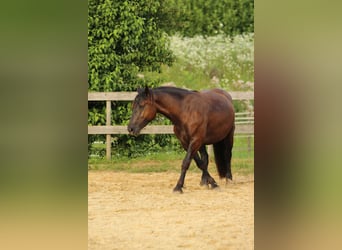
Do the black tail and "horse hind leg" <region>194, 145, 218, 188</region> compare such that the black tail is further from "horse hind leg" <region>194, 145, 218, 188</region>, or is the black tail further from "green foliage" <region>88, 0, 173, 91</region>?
"green foliage" <region>88, 0, 173, 91</region>

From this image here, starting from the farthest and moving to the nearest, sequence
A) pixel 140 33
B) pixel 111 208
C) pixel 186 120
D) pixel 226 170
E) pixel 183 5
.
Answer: pixel 183 5, pixel 140 33, pixel 111 208, pixel 226 170, pixel 186 120

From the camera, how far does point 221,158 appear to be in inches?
177

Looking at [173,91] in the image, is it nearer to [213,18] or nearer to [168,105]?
[168,105]

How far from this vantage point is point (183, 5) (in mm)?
6125

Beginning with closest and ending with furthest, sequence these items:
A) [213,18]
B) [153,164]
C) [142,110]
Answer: [142,110] → [153,164] → [213,18]

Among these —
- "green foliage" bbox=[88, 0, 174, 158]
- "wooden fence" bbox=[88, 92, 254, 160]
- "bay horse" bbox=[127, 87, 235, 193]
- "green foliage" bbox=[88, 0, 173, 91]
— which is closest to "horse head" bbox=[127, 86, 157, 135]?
"bay horse" bbox=[127, 87, 235, 193]

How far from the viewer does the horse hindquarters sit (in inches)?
176

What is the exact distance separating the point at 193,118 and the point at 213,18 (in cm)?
241

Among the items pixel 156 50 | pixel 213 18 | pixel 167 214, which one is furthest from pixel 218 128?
pixel 213 18

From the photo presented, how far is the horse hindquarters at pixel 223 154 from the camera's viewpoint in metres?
4.48

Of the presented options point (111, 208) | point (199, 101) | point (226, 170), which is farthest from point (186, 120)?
point (111, 208)
